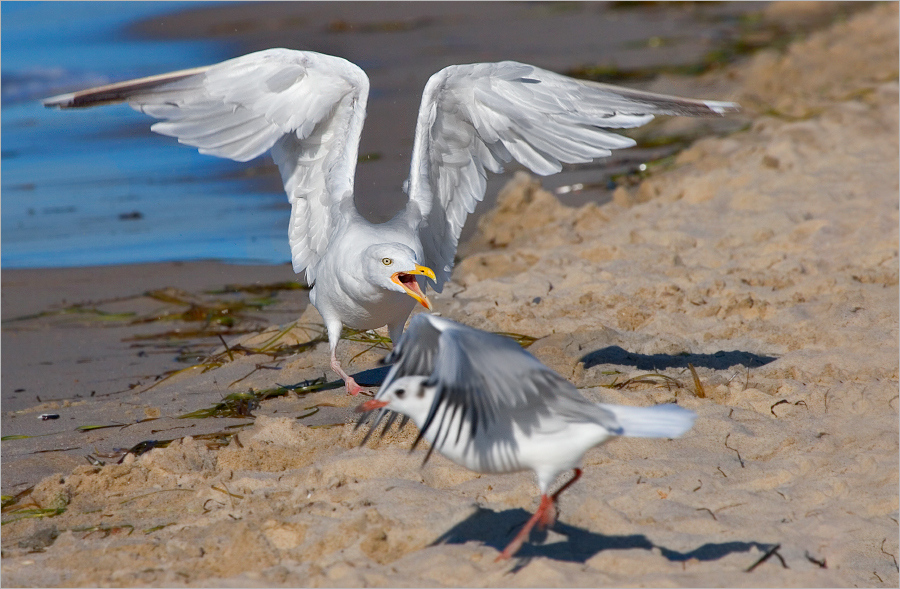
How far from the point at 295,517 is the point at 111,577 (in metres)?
0.71

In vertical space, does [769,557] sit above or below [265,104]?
below

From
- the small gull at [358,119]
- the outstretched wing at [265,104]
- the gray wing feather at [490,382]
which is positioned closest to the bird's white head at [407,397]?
the gray wing feather at [490,382]

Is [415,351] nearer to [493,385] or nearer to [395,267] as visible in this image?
[493,385]

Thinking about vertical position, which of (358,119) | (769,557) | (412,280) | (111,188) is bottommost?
(111,188)

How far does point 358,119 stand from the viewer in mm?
5578

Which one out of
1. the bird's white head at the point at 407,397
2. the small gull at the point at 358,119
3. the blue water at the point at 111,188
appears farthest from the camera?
the blue water at the point at 111,188

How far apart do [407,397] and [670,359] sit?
252cm

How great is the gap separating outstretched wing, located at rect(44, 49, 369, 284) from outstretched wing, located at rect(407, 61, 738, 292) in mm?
426

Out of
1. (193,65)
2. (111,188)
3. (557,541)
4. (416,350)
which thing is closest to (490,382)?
(416,350)

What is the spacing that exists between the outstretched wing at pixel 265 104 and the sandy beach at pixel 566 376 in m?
1.38

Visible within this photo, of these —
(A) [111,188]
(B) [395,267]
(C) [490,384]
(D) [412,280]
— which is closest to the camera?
(C) [490,384]

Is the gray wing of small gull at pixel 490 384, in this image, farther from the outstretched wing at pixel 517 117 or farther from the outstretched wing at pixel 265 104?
the outstretched wing at pixel 265 104

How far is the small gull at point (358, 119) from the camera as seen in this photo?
212 inches

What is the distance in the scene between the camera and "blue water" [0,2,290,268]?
358 inches
